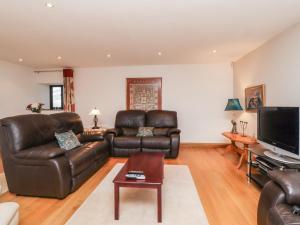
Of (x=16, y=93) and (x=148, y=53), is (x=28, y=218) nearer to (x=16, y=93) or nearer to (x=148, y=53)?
(x=148, y=53)

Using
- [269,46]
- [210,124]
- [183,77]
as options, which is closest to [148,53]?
[183,77]

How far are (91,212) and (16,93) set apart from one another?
452 centimetres

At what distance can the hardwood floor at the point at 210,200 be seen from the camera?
2.10 meters

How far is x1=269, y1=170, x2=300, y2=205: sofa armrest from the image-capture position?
4.91 feet

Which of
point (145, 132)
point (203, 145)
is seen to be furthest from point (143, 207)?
point (203, 145)

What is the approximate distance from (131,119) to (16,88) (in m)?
3.22

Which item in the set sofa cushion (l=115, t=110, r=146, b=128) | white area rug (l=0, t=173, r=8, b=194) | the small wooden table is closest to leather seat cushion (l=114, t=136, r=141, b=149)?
sofa cushion (l=115, t=110, r=146, b=128)

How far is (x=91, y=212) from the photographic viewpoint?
2195 millimetres

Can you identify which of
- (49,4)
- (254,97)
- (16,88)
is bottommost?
(254,97)

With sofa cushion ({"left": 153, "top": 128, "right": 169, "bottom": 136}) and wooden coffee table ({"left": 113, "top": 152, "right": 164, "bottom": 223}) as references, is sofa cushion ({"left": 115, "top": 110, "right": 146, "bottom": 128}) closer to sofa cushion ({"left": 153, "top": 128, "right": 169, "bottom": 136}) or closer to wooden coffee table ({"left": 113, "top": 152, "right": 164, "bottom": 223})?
sofa cushion ({"left": 153, "top": 128, "right": 169, "bottom": 136})

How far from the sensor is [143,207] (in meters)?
2.31

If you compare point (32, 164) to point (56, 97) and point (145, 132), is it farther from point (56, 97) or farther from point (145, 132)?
point (56, 97)

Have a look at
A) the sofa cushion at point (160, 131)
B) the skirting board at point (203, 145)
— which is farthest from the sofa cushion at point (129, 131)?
the skirting board at point (203, 145)

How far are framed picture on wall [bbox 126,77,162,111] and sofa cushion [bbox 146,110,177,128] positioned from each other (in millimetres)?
516
